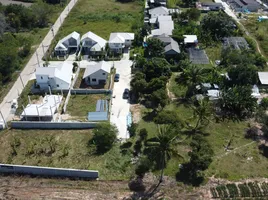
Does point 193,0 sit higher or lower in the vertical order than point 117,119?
higher

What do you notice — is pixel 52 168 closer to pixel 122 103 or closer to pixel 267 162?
pixel 122 103

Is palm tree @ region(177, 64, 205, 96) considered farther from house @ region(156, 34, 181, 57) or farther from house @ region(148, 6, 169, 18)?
house @ region(148, 6, 169, 18)

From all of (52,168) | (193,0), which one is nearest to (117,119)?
(52,168)

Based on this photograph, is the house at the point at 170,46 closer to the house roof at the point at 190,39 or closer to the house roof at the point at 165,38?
the house roof at the point at 165,38

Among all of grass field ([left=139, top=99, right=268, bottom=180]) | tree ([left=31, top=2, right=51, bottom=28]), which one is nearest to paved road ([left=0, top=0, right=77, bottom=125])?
tree ([left=31, top=2, right=51, bottom=28])

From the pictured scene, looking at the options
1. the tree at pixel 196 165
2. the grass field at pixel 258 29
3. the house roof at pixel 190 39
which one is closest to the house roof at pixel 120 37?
the house roof at pixel 190 39

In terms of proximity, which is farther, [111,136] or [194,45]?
[194,45]

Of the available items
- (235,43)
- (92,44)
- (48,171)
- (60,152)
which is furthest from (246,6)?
(48,171)
